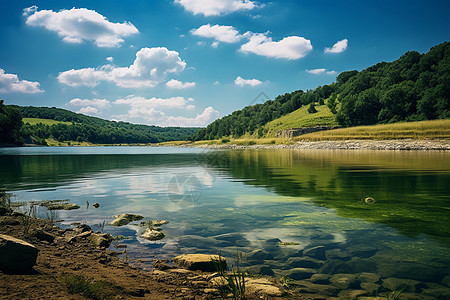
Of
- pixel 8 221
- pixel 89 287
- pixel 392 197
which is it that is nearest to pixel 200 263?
pixel 89 287

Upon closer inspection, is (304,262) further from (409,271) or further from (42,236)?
(42,236)

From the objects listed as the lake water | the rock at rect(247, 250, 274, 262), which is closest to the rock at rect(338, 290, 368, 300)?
the lake water

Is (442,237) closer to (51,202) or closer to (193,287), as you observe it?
(193,287)

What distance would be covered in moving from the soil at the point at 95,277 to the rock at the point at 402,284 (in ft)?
7.99

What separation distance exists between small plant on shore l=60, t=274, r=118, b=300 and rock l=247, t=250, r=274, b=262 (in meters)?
4.12

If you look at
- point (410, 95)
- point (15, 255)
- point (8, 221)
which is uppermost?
point (410, 95)

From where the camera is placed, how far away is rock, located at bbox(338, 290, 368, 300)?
648cm

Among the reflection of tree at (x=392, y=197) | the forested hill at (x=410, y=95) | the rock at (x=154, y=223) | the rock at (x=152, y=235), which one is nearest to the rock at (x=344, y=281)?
the reflection of tree at (x=392, y=197)

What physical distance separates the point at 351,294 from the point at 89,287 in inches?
230

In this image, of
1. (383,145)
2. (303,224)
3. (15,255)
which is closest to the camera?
(15,255)

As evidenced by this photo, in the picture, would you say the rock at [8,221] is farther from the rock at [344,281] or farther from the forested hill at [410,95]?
the forested hill at [410,95]

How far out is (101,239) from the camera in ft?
33.0

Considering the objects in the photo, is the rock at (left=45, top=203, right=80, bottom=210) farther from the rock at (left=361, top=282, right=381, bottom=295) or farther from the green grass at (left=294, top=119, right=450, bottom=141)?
the green grass at (left=294, top=119, right=450, bottom=141)

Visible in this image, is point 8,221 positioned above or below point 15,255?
below
